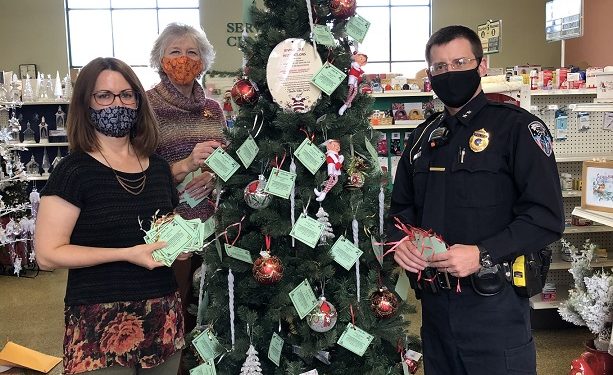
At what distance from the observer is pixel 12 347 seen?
3.88m

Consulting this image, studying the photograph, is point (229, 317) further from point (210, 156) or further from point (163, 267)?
point (210, 156)

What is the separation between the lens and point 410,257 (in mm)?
1812

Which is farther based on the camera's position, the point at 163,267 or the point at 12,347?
the point at 12,347

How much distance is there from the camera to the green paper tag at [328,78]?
195cm

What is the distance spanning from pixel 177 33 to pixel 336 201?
44.4 inches

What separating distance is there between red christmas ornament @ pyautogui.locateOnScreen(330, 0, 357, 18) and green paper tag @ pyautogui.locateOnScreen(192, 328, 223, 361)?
124cm

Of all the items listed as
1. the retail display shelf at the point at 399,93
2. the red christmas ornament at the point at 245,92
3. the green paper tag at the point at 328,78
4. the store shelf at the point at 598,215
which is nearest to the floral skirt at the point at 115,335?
the red christmas ornament at the point at 245,92

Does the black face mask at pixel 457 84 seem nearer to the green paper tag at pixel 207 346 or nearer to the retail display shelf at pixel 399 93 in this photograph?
the green paper tag at pixel 207 346

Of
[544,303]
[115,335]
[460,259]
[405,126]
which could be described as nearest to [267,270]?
[115,335]

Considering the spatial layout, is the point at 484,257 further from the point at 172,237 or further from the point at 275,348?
the point at 172,237

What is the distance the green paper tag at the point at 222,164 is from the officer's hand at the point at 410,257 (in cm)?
66

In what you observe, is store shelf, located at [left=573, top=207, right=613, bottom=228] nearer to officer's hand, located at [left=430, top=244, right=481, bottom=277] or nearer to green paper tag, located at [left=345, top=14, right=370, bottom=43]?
officer's hand, located at [left=430, top=244, right=481, bottom=277]

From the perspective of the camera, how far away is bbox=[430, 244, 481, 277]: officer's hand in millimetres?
1694

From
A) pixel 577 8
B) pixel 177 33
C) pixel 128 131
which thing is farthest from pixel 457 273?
pixel 577 8
